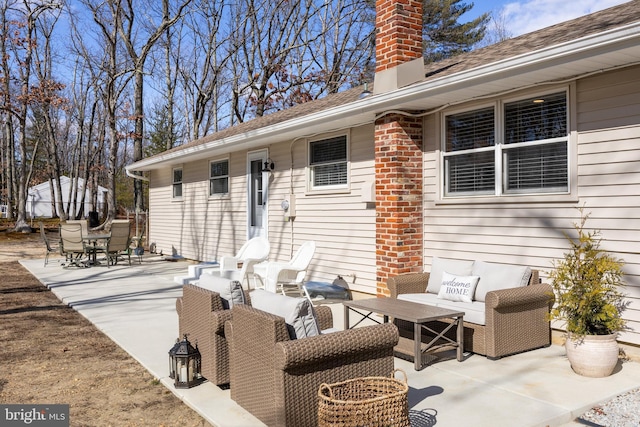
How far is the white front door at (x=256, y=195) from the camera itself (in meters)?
10.3

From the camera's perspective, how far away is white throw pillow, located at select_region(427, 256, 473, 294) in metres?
5.46

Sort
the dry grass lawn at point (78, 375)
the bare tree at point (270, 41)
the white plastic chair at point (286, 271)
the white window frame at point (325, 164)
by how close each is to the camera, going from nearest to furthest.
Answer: the dry grass lawn at point (78, 375)
the white plastic chair at point (286, 271)
the white window frame at point (325, 164)
the bare tree at point (270, 41)

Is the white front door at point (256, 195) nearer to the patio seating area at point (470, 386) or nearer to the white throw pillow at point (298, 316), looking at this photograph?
the patio seating area at point (470, 386)

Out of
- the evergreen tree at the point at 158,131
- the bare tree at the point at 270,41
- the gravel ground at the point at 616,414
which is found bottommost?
the gravel ground at the point at 616,414

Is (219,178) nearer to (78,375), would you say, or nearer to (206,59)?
(78,375)

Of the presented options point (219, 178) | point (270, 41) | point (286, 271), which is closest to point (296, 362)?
point (286, 271)

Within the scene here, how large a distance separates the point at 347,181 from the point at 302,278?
1590 mm

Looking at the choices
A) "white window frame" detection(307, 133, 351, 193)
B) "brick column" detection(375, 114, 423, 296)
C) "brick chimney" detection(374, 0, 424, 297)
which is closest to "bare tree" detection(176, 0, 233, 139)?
"white window frame" detection(307, 133, 351, 193)

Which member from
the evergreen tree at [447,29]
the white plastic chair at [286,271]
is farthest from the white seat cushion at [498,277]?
the evergreen tree at [447,29]

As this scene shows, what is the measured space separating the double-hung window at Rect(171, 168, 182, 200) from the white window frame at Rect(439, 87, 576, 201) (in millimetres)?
8971

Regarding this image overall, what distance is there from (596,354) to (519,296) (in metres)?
0.73

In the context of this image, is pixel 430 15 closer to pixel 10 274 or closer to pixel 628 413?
pixel 10 274

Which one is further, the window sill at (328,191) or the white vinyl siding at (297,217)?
the window sill at (328,191)

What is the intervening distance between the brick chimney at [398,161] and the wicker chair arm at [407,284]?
2.55 ft
